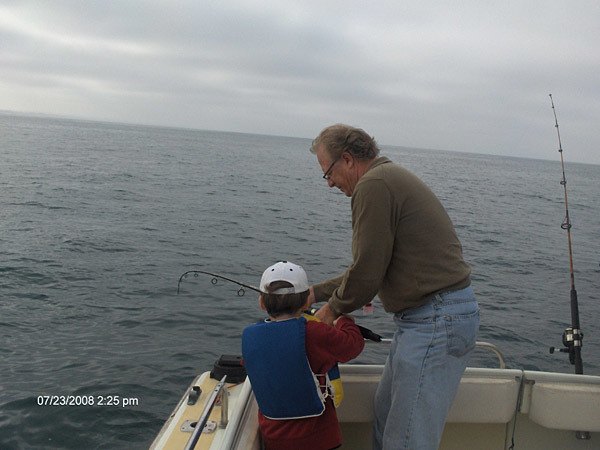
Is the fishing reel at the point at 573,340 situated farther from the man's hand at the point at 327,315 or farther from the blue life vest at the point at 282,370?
the blue life vest at the point at 282,370

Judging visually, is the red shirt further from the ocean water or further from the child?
the ocean water

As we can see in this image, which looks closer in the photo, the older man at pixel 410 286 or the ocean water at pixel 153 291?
the older man at pixel 410 286

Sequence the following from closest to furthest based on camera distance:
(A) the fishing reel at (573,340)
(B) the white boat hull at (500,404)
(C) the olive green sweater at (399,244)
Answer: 1. (C) the olive green sweater at (399,244)
2. (B) the white boat hull at (500,404)
3. (A) the fishing reel at (573,340)

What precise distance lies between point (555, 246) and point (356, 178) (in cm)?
2154

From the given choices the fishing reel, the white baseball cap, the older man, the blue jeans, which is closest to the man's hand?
the older man

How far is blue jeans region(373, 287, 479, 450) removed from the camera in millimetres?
2527

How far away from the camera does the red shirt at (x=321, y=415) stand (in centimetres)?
248

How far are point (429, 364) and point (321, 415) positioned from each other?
0.56m

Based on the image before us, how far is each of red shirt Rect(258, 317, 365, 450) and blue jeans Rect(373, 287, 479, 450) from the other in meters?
0.24

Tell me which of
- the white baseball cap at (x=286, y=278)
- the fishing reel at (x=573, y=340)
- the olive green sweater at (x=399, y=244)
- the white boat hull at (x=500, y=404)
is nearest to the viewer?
the olive green sweater at (x=399, y=244)

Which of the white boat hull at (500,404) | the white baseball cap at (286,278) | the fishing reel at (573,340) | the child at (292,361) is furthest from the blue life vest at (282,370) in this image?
the fishing reel at (573,340)

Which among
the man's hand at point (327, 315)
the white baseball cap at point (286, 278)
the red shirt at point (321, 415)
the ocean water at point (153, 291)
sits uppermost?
the white baseball cap at point (286, 278)

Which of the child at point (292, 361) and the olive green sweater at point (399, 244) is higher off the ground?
the olive green sweater at point (399, 244)

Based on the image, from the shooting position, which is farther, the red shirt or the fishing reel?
the fishing reel
